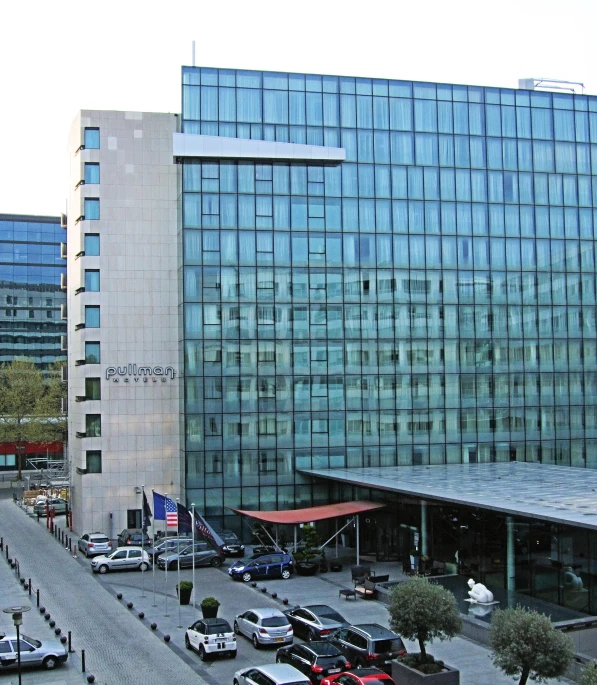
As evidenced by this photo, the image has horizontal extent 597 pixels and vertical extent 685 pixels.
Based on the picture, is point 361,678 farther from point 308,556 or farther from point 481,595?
point 308,556

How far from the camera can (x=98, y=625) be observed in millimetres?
35750

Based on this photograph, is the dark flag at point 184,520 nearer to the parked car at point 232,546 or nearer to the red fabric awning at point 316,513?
the red fabric awning at point 316,513

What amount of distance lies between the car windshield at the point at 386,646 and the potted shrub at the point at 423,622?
1.18m

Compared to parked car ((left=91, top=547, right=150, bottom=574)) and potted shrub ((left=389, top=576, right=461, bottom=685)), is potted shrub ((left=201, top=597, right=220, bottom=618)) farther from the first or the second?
parked car ((left=91, top=547, right=150, bottom=574))

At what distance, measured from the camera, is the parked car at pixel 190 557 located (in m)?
46.6

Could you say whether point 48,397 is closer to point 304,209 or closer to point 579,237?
point 304,209

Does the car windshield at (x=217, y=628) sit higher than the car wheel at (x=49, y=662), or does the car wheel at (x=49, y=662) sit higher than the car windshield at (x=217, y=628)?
the car windshield at (x=217, y=628)

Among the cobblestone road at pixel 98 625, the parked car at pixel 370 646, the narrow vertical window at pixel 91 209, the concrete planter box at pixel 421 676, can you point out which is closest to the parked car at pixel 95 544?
the cobblestone road at pixel 98 625

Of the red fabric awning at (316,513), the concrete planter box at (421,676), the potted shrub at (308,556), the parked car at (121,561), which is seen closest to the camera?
the concrete planter box at (421,676)

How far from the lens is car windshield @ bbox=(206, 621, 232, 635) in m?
31.0

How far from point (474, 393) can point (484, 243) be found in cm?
1042

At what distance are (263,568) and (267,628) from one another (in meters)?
12.6

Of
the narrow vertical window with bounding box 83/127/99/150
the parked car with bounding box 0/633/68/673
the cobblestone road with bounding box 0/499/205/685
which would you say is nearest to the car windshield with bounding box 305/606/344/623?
the cobblestone road with bounding box 0/499/205/685

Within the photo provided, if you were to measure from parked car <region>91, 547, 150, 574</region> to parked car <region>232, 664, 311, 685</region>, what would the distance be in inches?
830
